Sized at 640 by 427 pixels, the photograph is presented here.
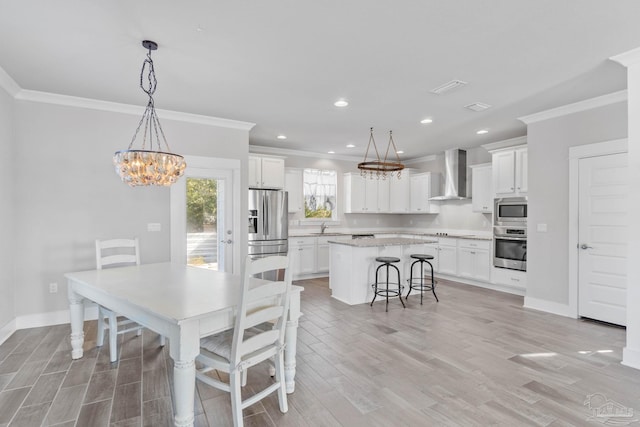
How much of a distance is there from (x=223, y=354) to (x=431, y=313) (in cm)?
313

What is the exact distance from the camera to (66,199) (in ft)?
Result: 12.5

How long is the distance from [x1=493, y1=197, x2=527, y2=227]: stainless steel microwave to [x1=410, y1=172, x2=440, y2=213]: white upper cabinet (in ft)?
5.84

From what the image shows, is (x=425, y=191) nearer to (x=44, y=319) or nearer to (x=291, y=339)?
(x=291, y=339)

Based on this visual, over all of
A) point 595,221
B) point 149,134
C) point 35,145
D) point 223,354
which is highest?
point 149,134

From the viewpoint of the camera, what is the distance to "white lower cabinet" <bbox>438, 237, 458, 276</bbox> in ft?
20.2

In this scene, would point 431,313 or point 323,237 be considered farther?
point 323,237

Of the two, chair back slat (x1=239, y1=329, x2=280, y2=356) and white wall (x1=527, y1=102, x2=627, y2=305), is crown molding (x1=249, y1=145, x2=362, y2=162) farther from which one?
chair back slat (x1=239, y1=329, x2=280, y2=356)

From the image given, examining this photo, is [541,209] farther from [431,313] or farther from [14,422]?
[14,422]

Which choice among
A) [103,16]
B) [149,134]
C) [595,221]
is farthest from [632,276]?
[149,134]

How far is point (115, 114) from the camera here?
4.04 m

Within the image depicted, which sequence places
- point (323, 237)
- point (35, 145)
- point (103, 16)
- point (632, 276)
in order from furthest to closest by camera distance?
point (323, 237), point (35, 145), point (632, 276), point (103, 16)

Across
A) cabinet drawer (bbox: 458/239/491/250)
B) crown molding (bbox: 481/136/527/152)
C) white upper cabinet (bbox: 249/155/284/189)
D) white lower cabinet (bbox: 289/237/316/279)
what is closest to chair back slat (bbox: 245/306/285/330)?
white upper cabinet (bbox: 249/155/284/189)

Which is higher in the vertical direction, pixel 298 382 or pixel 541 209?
pixel 541 209

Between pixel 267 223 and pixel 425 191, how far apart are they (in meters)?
3.62
